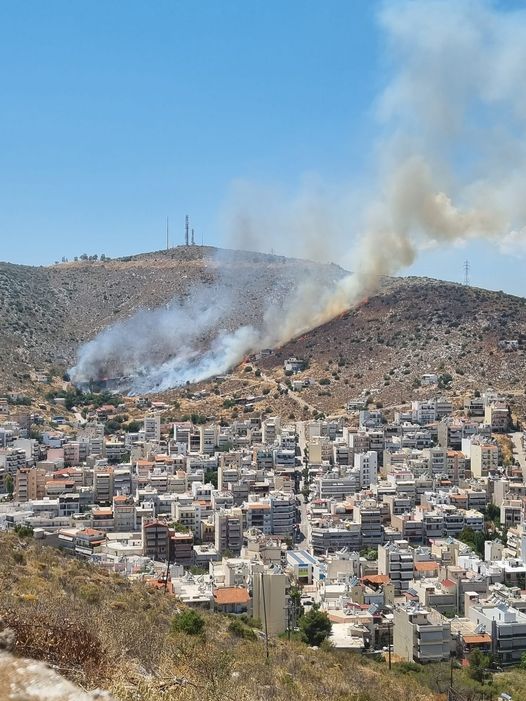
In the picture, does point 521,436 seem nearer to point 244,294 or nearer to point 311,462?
point 311,462

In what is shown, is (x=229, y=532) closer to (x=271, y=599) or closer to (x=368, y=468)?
(x=271, y=599)

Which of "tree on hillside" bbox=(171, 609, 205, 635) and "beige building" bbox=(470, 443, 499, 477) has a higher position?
"beige building" bbox=(470, 443, 499, 477)

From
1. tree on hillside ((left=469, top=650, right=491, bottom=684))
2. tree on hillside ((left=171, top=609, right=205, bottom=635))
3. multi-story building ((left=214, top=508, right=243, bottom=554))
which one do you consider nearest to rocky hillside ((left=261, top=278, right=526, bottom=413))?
multi-story building ((left=214, top=508, right=243, bottom=554))

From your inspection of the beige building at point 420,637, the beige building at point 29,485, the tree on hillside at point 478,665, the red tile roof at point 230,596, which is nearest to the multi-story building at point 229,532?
the red tile roof at point 230,596

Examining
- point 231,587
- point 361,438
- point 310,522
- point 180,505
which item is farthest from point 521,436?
point 231,587

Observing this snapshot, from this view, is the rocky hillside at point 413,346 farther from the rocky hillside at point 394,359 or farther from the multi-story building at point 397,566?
the multi-story building at point 397,566

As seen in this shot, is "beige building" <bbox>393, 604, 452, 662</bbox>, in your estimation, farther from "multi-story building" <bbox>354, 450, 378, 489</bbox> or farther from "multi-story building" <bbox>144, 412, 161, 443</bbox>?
"multi-story building" <bbox>144, 412, 161, 443</bbox>

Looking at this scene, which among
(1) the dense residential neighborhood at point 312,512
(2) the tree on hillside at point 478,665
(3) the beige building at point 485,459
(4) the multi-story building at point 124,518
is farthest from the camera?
(3) the beige building at point 485,459
